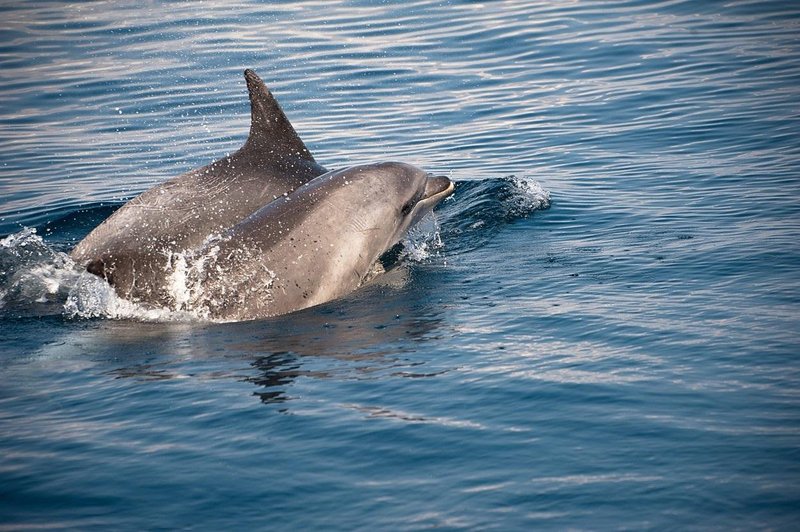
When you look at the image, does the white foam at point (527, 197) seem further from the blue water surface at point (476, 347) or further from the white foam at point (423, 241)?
the white foam at point (423, 241)

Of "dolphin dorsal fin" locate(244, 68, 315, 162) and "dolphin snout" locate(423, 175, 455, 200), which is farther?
"dolphin dorsal fin" locate(244, 68, 315, 162)

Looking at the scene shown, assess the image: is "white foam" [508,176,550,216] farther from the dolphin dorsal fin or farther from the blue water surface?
the dolphin dorsal fin

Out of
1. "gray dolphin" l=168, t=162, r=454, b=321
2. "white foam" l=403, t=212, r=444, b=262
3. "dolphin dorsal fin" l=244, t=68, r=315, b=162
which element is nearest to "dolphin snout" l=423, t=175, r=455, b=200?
"white foam" l=403, t=212, r=444, b=262

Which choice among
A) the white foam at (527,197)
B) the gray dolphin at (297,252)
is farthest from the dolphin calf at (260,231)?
the white foam at (527,197)

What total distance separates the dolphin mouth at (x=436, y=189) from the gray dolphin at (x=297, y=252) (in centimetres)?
62

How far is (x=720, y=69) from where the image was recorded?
26.1 meters

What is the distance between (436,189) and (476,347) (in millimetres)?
3943

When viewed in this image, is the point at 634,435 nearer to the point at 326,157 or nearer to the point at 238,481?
the point at 238,481

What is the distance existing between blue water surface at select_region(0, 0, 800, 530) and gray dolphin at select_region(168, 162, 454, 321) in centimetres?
33

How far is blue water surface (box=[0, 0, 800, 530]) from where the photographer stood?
758cm

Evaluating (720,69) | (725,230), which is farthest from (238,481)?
(720,69)

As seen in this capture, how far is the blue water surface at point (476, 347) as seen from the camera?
758 cm

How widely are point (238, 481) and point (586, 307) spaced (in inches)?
197

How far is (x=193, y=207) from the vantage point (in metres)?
14.2
